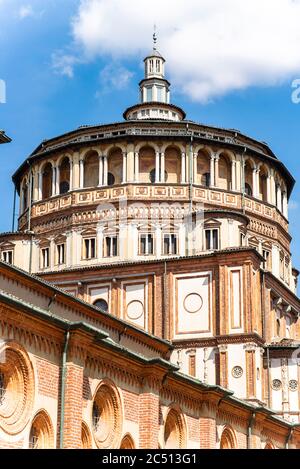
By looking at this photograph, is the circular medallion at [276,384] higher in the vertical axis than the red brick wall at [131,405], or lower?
higher

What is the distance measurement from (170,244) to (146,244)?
1.40 metres

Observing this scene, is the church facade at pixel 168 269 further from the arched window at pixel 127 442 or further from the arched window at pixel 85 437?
the arched window at pixel 85 437

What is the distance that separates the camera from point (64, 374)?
25.5m

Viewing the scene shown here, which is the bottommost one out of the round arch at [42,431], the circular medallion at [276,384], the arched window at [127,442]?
the round arch at [42,431]

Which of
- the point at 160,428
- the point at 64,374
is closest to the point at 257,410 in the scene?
the point at 160,428

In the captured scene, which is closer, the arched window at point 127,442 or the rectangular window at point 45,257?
the arched window at point 127,442

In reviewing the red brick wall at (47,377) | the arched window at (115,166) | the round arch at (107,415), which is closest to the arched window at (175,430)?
the round arch at (107,415)

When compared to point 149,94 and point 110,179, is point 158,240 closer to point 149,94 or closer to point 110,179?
point 110,179

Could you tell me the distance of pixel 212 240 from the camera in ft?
179

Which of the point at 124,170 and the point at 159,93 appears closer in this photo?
the point at 124,170

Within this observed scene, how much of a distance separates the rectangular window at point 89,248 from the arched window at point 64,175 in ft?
15.0

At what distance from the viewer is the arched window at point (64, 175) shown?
60.3 meters

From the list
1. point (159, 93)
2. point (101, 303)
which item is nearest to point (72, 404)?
point (101, 303)

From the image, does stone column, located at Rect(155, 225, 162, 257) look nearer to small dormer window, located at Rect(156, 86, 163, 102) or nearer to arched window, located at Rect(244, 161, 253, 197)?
arched window, located at Rect(244, 161, 253, 197)
